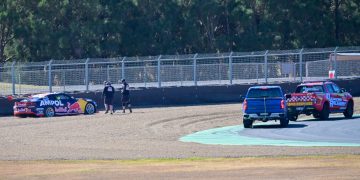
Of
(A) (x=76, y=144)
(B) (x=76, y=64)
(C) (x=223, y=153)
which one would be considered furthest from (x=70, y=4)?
(C) (x=223, y=153)

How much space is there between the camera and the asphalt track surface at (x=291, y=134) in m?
28.4

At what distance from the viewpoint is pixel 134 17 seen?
74.0 meters

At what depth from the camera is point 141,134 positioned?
107 feet

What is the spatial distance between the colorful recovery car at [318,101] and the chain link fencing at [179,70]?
1376cm

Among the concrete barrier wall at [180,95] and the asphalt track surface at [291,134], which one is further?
the concrete barrier wall at [180,95]

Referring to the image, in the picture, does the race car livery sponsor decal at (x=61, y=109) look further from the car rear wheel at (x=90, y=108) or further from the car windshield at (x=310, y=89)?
the car windshield at (x=310, y=89)

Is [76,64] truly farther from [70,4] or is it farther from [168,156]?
[168,156]

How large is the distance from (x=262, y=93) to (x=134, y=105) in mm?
15245

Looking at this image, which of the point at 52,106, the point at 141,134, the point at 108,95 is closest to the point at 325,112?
the point at 141,134

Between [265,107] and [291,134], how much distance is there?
3.55 meters

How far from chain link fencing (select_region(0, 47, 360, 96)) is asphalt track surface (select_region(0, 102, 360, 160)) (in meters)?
4.89

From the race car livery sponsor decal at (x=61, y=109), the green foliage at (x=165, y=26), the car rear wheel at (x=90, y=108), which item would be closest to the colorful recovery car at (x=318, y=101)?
the car rear wheel at (x=90, y=108)

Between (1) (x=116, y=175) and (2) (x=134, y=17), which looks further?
(2) (x=134, y=17)

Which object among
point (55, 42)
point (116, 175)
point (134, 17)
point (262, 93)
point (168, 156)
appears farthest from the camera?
point (134, 17)
